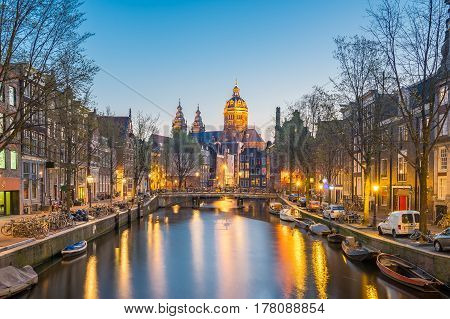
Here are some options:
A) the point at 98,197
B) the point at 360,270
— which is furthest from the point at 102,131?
the point at 360,270

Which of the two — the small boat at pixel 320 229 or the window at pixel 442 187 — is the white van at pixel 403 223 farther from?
the small boat at pixel 320 229

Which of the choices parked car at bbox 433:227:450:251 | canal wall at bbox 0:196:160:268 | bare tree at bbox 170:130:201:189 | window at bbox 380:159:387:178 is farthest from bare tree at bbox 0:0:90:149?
bare tree at bbox 170:130:201:189

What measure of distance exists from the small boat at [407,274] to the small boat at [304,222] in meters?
28.7

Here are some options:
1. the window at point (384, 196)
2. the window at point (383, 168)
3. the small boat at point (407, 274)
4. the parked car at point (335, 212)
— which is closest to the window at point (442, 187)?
the parked car at point (335, 212)

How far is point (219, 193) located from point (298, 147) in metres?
39.8

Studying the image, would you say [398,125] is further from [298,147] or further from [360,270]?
[360,270]

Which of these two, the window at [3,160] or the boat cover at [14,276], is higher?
the window at [3,160]

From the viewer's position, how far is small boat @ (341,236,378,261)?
3609cm

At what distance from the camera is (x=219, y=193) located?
115812mm

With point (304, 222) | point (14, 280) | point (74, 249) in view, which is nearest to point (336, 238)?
point (304, 222)

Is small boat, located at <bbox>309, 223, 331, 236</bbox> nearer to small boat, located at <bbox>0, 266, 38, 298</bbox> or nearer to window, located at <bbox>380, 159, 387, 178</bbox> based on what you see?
window, located at <bbox>380, 159, 387, 178</bbox>

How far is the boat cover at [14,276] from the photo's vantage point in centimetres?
2602

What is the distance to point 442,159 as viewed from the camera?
157 ft

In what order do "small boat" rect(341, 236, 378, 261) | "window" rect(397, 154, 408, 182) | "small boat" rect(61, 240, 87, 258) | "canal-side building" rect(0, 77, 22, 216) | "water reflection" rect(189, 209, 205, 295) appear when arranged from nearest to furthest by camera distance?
"water reflection" rect(189, 209, 205, 295)
"small boat" rect(341, 236, 378, 261)
"small boat" rect(61, 240, 87, 258)
"canal-side building" rect(0, 77, 22, 216)
"window" rect(397, 154, 408, 182)
